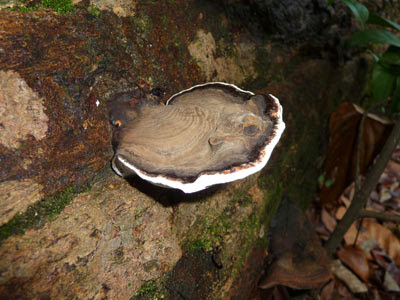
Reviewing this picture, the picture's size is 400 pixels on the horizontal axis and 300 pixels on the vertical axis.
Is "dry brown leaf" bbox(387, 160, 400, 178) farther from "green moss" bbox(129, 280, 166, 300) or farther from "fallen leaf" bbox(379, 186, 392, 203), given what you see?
"green moss" bbox(129, 280, 166, 300)

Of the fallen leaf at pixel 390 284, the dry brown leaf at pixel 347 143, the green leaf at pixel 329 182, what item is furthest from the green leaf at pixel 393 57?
the fallen leaf at pixel 390 284

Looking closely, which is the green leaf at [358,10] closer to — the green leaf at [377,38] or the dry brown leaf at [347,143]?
the green leaf at [377,38]

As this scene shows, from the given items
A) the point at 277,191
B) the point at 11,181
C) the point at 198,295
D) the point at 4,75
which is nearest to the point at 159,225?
the point at 198,295

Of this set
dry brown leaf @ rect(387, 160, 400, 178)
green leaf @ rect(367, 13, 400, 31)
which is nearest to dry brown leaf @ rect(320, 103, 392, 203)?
green leaf @ rect(367, 13, 400, 31)

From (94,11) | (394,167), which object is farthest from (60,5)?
(394,167)

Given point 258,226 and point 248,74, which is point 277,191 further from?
point 248,74

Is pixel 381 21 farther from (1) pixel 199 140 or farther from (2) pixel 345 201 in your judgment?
(2) pixel 345 201

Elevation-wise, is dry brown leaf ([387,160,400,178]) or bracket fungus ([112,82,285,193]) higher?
bracket fungus ([112,82,285,193])
